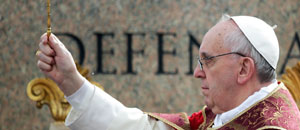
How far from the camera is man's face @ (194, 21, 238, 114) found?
351 cm

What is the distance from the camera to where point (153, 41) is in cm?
534

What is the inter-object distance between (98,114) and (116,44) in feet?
5.29

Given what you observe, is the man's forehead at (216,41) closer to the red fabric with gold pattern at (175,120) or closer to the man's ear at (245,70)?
the man's ear at (245,70)

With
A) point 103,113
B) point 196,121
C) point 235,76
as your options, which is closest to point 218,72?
point 235,76

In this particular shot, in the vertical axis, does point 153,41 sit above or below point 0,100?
above

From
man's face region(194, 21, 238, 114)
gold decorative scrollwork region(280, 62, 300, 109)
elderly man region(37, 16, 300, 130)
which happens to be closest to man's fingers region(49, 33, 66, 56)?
elderly man region(37, 16, 300, 130)

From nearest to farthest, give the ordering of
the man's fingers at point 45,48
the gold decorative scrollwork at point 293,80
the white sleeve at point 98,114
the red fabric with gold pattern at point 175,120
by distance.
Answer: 1. the man's fingers at point 45,48
2. the white sleeve at point 98,114
3. the red fabric with gold pattern at point 175,120
4. the gold decorative scrollwork at point 293,80

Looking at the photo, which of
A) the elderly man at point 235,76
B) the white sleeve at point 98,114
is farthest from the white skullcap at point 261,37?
the white sleeve at point 98,114

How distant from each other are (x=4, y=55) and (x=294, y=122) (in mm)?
2555

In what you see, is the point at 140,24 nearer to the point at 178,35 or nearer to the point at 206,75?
the point at 178,35

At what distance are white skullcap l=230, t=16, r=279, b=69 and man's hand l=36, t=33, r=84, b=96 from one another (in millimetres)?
867

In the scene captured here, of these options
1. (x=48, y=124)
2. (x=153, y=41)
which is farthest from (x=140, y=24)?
(x=48, y=124)

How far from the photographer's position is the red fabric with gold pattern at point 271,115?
3.41m

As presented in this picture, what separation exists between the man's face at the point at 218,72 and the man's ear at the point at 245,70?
25mm
